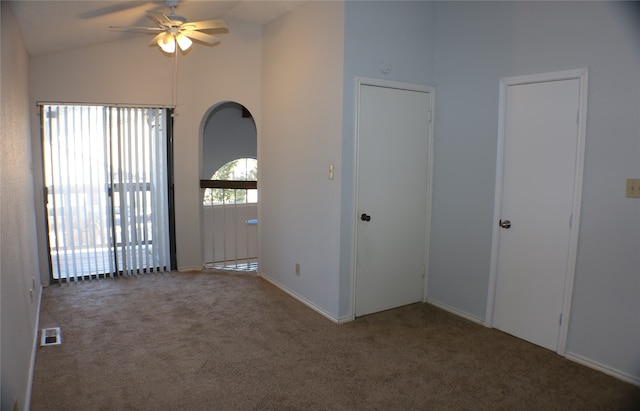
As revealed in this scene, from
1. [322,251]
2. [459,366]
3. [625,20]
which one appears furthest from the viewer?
[322,251]

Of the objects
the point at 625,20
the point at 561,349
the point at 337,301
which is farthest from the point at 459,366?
the point at 625,20

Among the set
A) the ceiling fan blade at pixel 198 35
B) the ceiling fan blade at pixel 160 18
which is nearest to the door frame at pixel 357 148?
the ceiling fan blade at pixel 198 35

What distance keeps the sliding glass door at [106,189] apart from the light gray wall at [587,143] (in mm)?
3181

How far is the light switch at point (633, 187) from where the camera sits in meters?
2.63

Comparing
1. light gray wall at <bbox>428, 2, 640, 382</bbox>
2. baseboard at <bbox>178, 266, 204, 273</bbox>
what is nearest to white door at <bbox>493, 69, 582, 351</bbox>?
light gray wall at <bbox>428, 2, 640, 382</bbox>

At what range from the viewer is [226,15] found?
461cm

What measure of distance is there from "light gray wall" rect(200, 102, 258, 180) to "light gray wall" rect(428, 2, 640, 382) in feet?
18.9

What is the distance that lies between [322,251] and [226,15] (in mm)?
2793

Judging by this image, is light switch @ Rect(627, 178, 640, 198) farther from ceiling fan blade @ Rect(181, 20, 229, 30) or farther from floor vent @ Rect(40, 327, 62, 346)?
floor vent @ Rect(40, 327, 62, 346)

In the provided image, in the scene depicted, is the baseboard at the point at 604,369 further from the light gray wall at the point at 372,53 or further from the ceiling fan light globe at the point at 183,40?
the ceiling fan light globe at the point at 183,40

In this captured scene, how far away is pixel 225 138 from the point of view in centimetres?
897

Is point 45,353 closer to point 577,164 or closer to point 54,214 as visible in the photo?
point 54,214

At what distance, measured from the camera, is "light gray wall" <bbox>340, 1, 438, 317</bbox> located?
11.5 feet

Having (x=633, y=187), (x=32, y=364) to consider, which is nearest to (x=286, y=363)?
(x=32, y=364)
